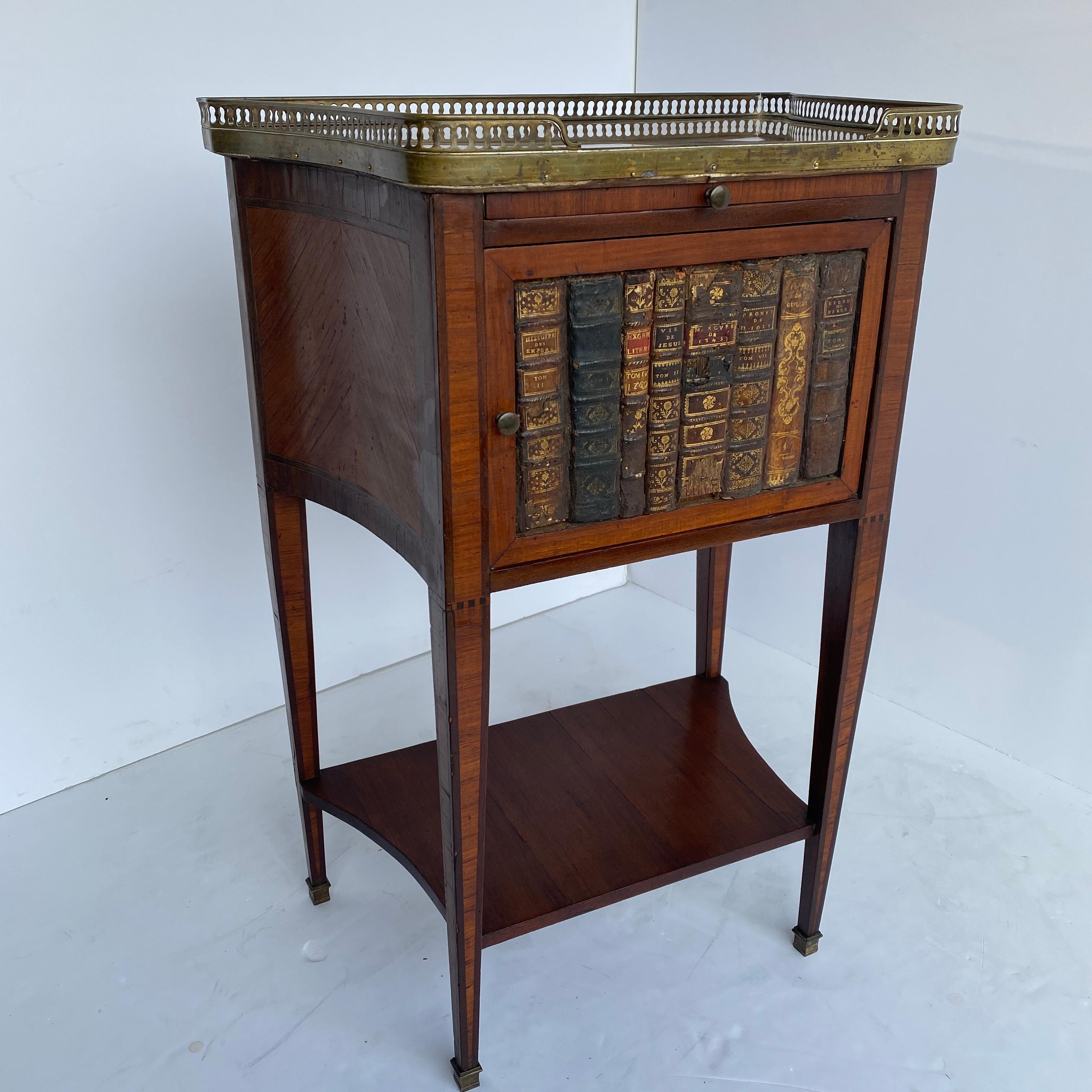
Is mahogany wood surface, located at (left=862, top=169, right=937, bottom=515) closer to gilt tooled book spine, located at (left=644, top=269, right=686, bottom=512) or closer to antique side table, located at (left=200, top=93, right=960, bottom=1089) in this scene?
antique side table, located at (left=200, top=93, right=960, bottom=1089)

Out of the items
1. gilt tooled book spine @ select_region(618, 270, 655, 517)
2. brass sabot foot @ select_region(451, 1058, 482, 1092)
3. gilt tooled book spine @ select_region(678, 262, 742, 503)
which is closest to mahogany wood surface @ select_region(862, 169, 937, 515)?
gilt tooled book spine @ select_region(678, 262, 742, 503)

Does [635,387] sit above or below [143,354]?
above

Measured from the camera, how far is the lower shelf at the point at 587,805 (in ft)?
4.87

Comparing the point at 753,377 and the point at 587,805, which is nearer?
the point at 753,377

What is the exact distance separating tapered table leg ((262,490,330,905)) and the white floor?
134mm

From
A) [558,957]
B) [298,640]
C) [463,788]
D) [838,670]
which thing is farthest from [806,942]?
[298,640]

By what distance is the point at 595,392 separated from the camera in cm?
110

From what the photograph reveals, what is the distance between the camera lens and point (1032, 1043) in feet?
5.02

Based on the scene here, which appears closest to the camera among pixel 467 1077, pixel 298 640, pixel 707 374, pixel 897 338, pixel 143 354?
pixel 707 374

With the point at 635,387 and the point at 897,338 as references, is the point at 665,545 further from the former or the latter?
the point at 897,338

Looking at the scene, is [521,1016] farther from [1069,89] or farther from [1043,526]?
[1069,89]

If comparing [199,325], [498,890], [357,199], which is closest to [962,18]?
[357,199]

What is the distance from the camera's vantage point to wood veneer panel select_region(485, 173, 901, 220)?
994 millimetres

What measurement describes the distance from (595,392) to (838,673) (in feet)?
2.01
